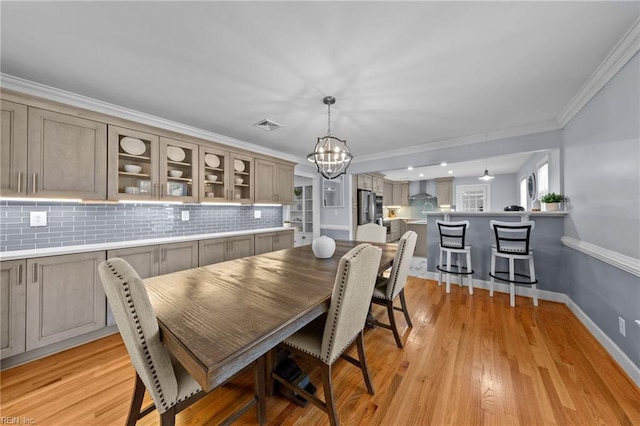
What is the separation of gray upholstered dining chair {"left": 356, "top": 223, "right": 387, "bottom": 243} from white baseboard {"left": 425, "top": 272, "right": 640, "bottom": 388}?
4.67 feet

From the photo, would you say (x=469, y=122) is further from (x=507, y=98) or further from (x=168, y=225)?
(x=168, y=225)

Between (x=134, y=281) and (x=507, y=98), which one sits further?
(x=507, y=98)

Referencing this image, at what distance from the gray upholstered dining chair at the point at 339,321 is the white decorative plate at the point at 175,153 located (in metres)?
2.73

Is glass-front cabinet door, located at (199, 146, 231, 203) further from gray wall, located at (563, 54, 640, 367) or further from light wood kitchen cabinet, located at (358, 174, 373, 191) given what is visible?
gray wall, located at (563, 54, 640, 367)

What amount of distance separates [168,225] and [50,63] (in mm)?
1872

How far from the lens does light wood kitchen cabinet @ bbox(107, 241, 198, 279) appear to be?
2.40 metres

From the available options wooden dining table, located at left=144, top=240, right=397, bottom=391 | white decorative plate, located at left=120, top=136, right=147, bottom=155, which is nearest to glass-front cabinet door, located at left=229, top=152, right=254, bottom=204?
white decorative plate, located at left=120, top=136, right=147, bottom=155

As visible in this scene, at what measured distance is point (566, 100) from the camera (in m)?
2.49

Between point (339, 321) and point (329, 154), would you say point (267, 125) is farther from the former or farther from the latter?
point (339, 321)

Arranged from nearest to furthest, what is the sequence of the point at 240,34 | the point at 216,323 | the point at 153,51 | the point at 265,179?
the point at 216,323 → the point at 240,34 → the point at 153,51 → the point at 265,179

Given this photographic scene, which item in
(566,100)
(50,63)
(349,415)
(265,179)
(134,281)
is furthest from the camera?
(265,179)

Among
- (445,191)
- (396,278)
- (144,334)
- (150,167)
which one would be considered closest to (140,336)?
(144,334)

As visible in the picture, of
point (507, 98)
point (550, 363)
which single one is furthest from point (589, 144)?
point (550, 363)

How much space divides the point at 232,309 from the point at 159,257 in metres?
2.02
